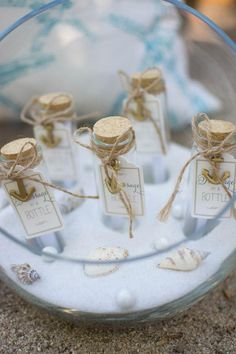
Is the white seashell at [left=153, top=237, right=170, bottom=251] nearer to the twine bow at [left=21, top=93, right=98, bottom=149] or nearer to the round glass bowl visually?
the round glass bowl

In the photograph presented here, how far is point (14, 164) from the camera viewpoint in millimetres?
505

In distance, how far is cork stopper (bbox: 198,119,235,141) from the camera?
→ 51 centimetres

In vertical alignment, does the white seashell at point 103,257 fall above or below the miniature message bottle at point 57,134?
below

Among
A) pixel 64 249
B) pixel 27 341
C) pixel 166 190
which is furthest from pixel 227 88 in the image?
pixel 27 341

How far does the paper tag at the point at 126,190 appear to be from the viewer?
531 millimetres

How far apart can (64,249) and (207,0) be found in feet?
4.72

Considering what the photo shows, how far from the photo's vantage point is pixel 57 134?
662mm

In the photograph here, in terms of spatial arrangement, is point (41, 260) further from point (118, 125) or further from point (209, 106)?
point (209, 106)

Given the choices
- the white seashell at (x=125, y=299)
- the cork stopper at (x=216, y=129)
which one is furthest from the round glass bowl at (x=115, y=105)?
the cork stopper at (x=216, y=129)

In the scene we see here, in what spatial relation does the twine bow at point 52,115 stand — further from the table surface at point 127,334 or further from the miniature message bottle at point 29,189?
the table surface at point 127,334

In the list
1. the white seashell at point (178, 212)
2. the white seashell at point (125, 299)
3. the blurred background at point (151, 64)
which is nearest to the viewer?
the white seashell at point (125, 299)

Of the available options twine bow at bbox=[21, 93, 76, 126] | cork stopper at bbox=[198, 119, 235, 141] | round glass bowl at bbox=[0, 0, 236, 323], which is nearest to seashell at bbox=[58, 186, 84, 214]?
round glass bowl at bbox=[0, 0, 236, 323]

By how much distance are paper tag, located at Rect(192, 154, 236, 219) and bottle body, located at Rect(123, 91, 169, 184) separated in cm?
16

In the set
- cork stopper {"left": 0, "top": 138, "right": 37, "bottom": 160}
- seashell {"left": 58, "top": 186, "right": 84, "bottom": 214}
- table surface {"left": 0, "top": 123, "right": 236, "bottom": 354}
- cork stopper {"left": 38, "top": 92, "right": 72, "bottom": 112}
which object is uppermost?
cork stopper {"left": 0, "top": 138, "right": 37, "bottom": 160}
